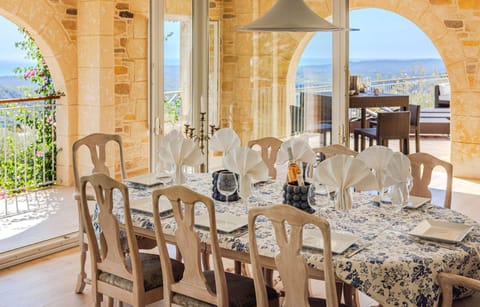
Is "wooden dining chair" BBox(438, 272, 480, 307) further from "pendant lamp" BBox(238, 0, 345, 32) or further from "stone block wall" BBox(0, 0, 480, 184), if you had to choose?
"stone block wall" BBox(0, 0, 480, 184)

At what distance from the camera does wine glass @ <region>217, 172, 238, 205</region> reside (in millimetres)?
3396

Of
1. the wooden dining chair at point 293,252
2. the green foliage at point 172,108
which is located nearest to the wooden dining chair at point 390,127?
the green foliage at point 172,108

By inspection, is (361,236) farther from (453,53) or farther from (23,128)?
(453,53)

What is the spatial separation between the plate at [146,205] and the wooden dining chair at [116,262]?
15 centimetres

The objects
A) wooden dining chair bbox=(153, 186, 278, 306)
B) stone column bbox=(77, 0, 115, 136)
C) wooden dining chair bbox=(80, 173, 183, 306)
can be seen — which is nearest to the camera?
wooden dining chair bbox=(153, 186, 278, 306)

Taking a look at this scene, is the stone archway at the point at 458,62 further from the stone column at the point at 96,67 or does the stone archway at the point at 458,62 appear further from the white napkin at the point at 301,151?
the white napkin at the point at 301,151

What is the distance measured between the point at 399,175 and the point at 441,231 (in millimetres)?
413

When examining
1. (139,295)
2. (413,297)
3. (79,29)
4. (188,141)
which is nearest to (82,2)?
(79,29)

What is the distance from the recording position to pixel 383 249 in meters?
2.74

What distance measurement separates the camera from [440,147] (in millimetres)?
10305

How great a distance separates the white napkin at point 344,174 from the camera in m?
3.07

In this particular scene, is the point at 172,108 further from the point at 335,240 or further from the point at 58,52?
the point at 335,240

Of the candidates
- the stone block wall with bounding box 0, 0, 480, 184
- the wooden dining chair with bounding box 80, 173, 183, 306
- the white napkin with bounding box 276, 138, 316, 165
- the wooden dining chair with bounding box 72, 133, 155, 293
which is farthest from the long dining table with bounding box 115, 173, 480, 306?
the stone block wall with bounding box 0, 0, 480, 184

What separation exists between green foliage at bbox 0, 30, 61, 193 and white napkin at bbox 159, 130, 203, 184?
3.44 m
